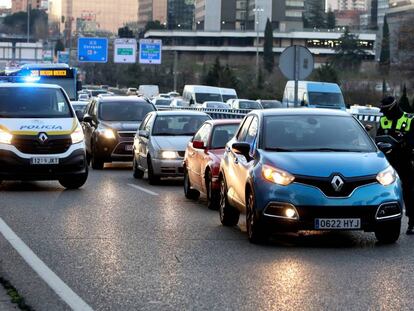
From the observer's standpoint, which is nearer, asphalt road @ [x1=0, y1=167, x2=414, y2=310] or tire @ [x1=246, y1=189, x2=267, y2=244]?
asphalt road @ [x1=0, y1=167, x2=414, y2=310]

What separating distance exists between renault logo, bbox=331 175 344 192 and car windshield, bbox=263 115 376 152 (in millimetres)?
893

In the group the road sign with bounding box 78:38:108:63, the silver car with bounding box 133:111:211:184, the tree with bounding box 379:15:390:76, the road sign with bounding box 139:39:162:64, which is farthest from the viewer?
the tree with bounding box 379:15:390:76

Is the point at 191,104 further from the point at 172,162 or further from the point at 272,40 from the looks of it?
the point at 272,40

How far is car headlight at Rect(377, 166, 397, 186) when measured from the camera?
11.0 m

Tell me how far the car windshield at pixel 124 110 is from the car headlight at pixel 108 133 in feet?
1.99

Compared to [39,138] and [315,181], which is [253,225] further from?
[39,138]

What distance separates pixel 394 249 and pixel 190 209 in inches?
193

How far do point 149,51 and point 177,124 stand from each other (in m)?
56.7

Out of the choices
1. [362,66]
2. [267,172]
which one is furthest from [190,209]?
[362,66]

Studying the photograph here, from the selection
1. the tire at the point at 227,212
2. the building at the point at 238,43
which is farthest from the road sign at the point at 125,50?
the building at the point at 238,43

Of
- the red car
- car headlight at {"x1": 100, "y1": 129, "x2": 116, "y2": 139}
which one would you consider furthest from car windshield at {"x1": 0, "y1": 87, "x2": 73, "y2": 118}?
car headlight at {"x1": 100, "y1": 129, "x2": 116, "y2": 139}

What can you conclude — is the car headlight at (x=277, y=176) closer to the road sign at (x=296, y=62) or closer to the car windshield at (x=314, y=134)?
the car windshield at (x=314, y=134)

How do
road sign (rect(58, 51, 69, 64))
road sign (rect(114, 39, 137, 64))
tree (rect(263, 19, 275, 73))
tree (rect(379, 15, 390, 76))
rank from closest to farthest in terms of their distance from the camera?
road sign (rect(114, 39, 137, 64))
tree (rect(379, 15, 390, 76))
road sign (rect(58, 51, 69, 64))
tree (rect(263, 19, 275, 73))

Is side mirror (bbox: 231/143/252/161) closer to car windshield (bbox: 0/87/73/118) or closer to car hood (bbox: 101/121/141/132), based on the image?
car windshield (bbox: 0/87/73/118)
